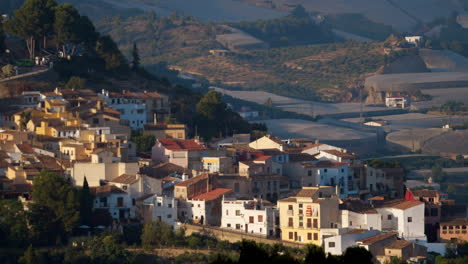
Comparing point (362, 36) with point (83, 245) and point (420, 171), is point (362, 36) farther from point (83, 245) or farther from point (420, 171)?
point (83, 245)

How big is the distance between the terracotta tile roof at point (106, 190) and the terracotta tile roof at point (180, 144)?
5.56 metres

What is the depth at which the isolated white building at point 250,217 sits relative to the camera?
5612 centimetres

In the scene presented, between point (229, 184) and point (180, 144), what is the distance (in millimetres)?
4815

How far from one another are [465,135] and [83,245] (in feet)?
190

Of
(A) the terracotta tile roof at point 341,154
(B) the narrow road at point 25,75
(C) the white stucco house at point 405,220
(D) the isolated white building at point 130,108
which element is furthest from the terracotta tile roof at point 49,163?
(B) the narrow road at point 25,75

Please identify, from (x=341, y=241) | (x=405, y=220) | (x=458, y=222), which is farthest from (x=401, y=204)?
(x=341, y=241)

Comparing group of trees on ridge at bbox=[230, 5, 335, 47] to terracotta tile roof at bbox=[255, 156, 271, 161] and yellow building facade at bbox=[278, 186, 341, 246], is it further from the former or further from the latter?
yellow building facade at bbox=[278, 186, 341, 246]

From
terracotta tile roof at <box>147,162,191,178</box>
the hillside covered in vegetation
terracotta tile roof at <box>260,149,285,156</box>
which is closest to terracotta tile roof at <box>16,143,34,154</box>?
terracotta tile roof at <box>147,162,191,178</box>

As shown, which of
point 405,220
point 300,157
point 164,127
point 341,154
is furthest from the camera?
point 164,127

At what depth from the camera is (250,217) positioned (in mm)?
56250

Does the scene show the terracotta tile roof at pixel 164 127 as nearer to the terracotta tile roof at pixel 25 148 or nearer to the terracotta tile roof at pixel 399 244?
the terracotta tile roof at pixel 25 148

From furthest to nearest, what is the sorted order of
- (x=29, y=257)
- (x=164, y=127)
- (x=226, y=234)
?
(x=164, y=127) → (x=226, y=234) → (x=29, y=257)

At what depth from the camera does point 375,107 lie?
133 m

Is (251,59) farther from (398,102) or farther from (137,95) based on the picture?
(137,95)
